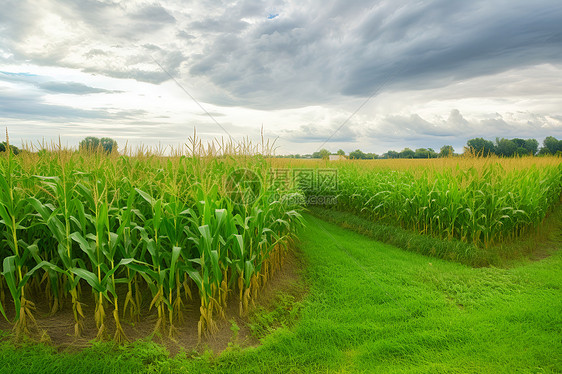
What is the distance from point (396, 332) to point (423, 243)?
3.67 metres

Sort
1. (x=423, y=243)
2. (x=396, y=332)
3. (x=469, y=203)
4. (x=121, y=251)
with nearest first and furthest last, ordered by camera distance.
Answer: (x=121, y=251) → (x=396, y=332) → (x=469, y=203) → (x=423, y=243)

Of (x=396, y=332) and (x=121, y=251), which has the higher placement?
(x=121, y=251)

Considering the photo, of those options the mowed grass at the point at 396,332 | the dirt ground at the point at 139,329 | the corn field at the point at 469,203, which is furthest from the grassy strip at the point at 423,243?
the dirt ground at the point at 139,329

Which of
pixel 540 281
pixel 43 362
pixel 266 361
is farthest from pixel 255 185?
pixel 540 281

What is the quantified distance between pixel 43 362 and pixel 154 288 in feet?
3.57

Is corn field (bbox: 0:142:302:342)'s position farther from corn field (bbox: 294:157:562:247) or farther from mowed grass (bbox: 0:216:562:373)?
corn field (bbox: 294:157:562:247)

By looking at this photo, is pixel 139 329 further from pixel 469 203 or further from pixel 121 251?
pixel 469 203

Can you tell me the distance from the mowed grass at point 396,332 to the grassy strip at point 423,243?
549 mm

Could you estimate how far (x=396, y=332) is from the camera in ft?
11.2

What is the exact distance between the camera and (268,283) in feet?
14.6

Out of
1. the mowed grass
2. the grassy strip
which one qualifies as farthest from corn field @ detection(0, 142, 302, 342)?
the grassy strip

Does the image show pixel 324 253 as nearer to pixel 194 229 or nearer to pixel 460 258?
pixel 460 258

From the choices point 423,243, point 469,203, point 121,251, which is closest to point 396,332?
point 121,251

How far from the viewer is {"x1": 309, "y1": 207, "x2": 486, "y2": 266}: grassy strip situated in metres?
5.89
